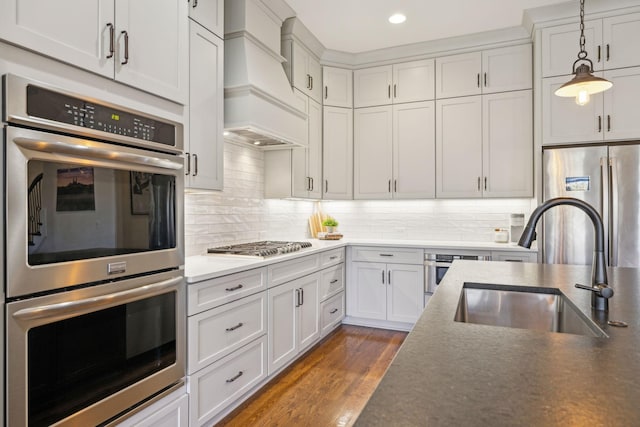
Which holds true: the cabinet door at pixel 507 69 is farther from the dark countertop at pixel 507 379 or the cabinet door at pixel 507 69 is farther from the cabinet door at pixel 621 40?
the dark countertop at pixel 507 379

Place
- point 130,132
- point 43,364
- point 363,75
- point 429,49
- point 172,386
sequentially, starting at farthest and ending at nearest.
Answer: point 363,75
point 429,49
point 172,386
point 130,132
point 43,364

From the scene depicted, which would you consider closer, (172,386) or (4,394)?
(4,394)

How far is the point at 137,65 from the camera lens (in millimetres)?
1646

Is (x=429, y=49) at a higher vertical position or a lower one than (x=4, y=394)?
higher

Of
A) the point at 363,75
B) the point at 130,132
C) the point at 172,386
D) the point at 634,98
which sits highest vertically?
the point at 363,75

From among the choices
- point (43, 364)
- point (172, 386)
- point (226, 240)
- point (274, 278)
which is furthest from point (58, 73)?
point (226, 240)

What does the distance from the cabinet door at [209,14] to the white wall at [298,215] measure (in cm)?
93

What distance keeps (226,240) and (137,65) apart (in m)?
1.73

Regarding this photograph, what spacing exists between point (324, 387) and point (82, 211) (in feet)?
6.38

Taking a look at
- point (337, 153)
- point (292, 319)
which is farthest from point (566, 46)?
point (292, 319)

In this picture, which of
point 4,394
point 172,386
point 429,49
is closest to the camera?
point 4,394

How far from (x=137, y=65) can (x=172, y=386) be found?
145 cm

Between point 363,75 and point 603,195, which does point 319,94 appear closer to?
point 363,75

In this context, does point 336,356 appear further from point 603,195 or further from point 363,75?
point 363,75
